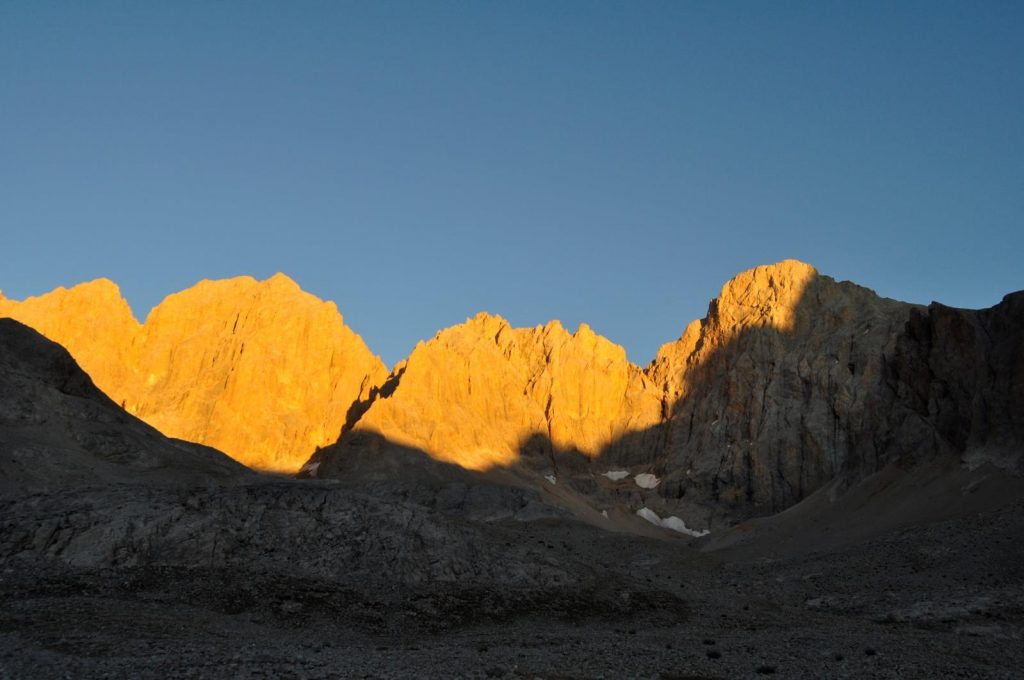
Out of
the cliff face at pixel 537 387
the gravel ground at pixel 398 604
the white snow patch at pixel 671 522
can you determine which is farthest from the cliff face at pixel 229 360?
the gravel ground at pixel 398 604

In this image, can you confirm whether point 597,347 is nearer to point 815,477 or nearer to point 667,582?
point 815,477

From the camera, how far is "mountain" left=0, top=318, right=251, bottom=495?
64812mm

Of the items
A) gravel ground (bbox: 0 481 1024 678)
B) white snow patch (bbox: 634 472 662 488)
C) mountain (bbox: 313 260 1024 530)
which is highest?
mountain (bbox: 313 260 1024 530)

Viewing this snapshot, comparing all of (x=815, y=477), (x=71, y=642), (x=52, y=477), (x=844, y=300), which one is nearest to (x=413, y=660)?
(x=71, y=642)

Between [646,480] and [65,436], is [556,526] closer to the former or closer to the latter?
[646,480]

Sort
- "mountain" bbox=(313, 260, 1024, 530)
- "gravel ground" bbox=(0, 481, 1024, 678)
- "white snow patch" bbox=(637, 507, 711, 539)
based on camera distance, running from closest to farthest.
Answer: "gravel ground" bbox=(0, 481, 1024, 678) < "mountain" bbox=(313, 260, 1024, 530) < "white snow patch" bbox=(637, 507, 711, 539)

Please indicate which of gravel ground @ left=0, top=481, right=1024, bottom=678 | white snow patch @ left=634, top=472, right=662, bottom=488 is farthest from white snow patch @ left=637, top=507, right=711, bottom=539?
gravel ground @ left=0, top=481, right=1024, bottom=678

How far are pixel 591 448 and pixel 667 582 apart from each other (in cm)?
9911

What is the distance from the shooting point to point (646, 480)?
145 m

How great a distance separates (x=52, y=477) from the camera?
207 ft

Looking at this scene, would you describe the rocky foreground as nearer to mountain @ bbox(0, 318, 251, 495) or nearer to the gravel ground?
the gravel ground

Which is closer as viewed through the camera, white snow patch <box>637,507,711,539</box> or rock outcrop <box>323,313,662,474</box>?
white snow patch <box>637,507,711,539</box>

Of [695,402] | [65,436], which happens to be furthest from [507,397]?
[65,436]

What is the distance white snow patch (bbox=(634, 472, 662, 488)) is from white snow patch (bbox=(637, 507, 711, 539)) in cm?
1097
